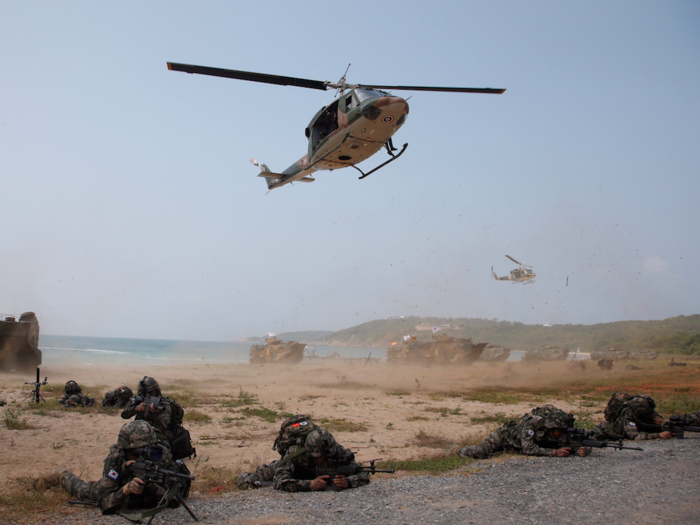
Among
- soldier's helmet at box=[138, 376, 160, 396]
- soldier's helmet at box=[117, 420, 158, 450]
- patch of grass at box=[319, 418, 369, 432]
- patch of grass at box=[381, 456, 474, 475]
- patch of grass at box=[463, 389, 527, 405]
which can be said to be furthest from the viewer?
patch of grass at box=[463, 389, 527, 405]

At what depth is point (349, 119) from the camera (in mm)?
10703

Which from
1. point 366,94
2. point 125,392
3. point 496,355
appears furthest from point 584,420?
point 496,355

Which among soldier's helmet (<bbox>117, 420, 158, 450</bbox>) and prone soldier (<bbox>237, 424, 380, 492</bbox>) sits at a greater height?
soldier's helmet (<bbox>117, 420, 158, 450</bbox>)

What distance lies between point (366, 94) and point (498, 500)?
8.52m

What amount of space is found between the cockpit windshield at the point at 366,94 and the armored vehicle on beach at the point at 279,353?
93.9ft

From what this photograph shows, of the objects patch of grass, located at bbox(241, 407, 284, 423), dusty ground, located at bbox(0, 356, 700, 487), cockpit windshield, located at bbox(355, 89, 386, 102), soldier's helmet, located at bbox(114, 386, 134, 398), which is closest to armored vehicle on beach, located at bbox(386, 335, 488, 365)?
dusty ground, located at bbox(0, 356, 700, 487)

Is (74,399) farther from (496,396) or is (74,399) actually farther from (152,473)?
(496,396)

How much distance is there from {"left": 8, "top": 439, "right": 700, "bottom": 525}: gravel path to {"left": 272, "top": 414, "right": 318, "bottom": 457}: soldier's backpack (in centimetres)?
57

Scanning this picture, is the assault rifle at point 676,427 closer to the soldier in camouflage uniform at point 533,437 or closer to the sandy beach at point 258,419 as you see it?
the soldier in camouflage uniform at point 533,437

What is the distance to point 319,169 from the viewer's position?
43.0ft

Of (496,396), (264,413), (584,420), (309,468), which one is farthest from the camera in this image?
(496,396)

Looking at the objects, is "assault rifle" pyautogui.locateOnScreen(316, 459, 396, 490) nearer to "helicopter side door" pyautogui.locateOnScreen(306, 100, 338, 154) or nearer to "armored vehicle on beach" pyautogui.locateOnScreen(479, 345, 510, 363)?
"helicopter side door" pyautogui.locateOnScreen(306, 100, 338, 154)

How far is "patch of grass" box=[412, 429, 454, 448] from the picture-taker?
942cm

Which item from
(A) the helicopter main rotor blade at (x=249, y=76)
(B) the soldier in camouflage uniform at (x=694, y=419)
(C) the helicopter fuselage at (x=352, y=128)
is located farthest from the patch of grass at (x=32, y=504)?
(B) the soldier in camouflage uniform at (x=694, y=419)
